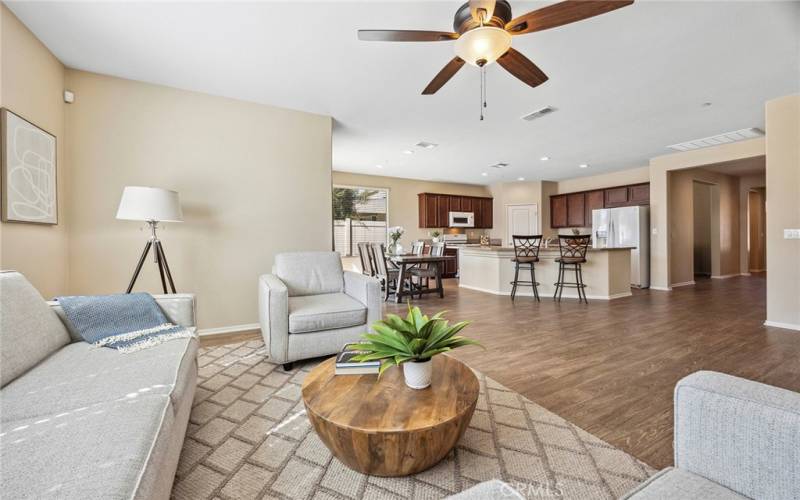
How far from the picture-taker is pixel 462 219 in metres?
8.40

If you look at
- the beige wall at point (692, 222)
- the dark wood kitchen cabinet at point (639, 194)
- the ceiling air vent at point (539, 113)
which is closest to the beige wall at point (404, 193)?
the ceiling air vent at point (539, 113)

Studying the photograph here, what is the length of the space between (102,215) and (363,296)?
255cm

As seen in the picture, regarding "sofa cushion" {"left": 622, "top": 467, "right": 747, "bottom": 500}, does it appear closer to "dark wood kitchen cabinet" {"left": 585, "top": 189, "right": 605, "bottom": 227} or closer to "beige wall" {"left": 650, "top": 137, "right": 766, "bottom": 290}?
"beige wall" {"left": 650, "top": 137, "right": 766, "bottom": 290}

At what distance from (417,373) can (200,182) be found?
314 cm

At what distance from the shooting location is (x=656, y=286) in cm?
613

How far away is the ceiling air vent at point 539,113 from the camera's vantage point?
3.78 metres

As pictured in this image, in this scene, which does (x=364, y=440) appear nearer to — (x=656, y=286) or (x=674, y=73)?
(x=674, y=73)

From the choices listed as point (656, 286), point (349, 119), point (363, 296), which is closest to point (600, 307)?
point (656, 286)

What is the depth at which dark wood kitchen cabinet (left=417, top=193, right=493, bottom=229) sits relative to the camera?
25.8 ft

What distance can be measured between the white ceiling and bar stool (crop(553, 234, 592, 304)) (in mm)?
1587

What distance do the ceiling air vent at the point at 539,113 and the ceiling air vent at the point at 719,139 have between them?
289 centimetres

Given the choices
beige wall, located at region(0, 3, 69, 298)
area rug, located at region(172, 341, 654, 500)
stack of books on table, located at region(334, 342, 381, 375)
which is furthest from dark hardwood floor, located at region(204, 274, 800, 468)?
beige wall, located at region(0, 3, 69, 298)

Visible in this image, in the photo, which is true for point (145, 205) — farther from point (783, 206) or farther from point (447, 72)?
point (783, 206)

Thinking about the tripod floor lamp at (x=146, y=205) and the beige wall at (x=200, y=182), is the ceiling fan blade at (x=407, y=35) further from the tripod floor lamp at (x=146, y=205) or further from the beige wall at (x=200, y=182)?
the beige wall at (x=200, y=182)
